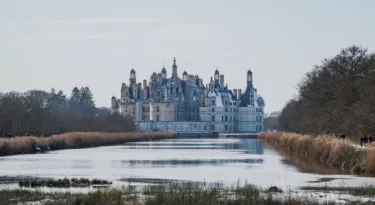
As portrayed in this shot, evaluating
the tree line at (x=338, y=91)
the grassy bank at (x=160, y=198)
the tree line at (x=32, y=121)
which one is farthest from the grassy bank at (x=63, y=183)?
the tree line at (x=32, y=121)

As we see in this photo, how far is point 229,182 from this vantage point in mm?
33656

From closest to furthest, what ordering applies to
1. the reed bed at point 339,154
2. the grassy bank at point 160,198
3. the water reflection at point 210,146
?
the grassy bank at point 160,198, the reed bed at point 339,154, the water reflection at point 210,146

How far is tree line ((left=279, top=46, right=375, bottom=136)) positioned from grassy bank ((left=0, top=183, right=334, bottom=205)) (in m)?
22.8

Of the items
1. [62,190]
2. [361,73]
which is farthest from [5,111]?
[62,190]

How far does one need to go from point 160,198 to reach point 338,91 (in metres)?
39.4

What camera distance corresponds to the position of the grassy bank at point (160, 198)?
23.2 metres

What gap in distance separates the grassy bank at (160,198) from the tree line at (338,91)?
75.0ft

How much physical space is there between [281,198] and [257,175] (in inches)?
568

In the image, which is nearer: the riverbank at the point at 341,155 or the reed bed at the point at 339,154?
the riverbank at the point at 341,155

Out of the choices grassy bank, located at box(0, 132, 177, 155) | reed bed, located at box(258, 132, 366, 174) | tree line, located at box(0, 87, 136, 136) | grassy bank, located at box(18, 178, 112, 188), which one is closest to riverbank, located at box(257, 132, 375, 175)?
reed bed, located at box(258, 132, 366, 174)

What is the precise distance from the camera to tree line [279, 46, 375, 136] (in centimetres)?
5466

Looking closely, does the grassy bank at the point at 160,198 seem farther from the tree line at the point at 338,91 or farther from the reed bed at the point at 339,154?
the tree line at the point at 338,91

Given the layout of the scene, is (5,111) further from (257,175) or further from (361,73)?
(257,175)

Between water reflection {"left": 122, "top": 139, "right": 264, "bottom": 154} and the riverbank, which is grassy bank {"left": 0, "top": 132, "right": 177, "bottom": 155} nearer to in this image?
water reflection {"left": 122, "top": 139, "right": 264, "bottom": 154}
